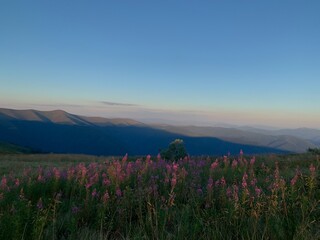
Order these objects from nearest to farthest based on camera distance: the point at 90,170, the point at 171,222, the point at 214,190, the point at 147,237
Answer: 1. the point at 147,237
2. the point at 171,222
3. the point at 214,190
4. the point at 90,170

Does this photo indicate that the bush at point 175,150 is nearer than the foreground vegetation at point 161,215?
No

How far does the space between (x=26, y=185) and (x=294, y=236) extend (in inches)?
215

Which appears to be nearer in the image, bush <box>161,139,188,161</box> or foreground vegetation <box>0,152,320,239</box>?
foreground vegetation <box>0,152,320,239</box>

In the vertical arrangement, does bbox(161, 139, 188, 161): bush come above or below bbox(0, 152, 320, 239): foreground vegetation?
below

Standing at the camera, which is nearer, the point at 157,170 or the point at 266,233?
the point at 266,233

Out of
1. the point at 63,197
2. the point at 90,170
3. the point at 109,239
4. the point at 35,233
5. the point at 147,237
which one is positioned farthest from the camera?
the point at 90,170

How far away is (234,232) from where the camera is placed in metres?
4.39

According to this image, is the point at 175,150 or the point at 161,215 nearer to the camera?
the point at 161,215

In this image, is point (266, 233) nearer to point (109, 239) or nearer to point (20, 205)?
point (109, 239)

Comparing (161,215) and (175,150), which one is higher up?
(161,215)

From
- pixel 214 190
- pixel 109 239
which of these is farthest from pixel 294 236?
pixel 214 190

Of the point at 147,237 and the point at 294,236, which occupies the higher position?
the point at 294,236

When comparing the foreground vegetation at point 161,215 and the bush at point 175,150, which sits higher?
the foreground vegetation at point 161,215

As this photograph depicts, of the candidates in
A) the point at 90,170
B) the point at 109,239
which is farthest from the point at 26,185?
the point at 109,239
